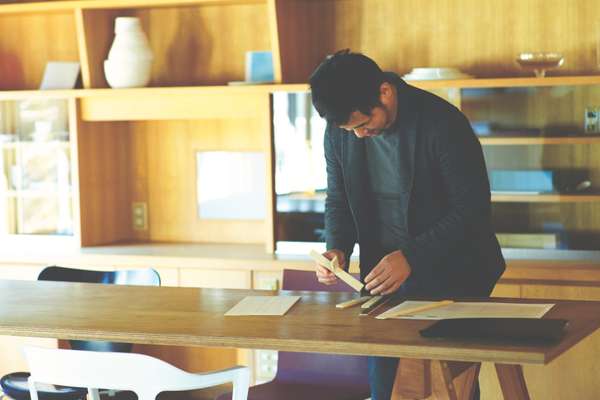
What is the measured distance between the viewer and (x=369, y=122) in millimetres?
2512

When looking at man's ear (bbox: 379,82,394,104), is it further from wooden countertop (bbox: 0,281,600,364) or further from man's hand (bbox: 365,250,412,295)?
wooden countertop (bbox: 0,281,600,364)

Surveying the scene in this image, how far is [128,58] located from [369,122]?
2144 millimetres

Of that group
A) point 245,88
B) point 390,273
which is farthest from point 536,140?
point 390,273

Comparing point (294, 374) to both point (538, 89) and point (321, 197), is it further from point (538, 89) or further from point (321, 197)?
point (538, 89)

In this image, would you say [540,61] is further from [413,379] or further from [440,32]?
[413,379]

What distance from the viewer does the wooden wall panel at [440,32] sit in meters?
4.10

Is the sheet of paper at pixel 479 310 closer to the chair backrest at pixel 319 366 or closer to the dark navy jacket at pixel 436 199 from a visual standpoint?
the dark navy jacket at pixel 436 199

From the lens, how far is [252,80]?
173 inches

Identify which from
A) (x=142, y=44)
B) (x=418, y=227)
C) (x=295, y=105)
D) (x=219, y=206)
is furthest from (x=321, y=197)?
(x=418, y=227)

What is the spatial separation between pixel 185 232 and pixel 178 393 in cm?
80

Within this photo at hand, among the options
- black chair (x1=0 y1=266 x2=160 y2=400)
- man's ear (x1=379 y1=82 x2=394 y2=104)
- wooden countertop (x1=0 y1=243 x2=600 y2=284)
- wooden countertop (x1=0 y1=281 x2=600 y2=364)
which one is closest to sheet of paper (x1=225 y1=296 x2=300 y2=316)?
wooden countertop (x1=0 y1=281 x2=600 y2=364)

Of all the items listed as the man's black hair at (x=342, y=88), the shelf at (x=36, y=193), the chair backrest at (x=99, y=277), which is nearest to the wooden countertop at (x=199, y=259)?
the shelf at (x=36, y=193)

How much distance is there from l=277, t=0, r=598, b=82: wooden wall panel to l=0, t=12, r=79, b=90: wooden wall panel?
4.03ft

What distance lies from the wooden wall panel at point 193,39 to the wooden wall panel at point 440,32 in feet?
0.89
